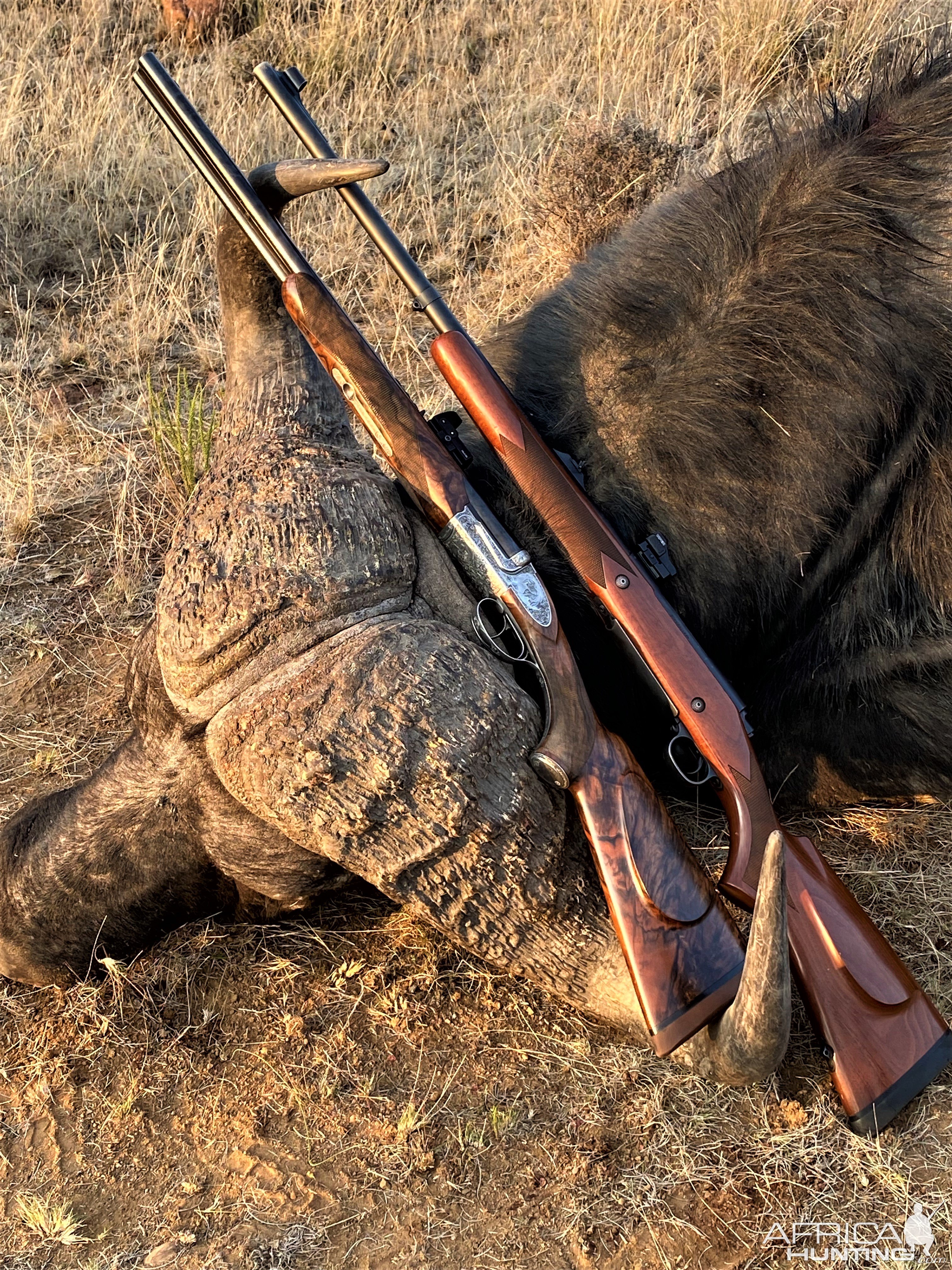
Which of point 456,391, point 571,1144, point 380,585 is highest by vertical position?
point 456,391

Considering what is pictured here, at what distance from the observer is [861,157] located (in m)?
3.49

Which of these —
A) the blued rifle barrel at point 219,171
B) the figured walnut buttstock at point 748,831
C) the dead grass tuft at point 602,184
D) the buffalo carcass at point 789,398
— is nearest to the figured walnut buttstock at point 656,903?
the figured walnut buttstock at point 748,831

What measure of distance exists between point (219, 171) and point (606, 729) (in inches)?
80.7

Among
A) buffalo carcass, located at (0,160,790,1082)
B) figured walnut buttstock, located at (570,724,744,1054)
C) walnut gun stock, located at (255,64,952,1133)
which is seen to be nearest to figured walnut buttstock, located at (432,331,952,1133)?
walnut gun stock, located at (255,64,952,1133)

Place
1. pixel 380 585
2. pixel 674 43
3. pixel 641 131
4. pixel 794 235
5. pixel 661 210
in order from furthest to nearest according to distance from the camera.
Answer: pixel 674 43, pixel 641 131, pixel 661 210, pixel 794 235, pixel 380 585

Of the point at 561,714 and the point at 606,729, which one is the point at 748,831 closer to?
the point at 606,729

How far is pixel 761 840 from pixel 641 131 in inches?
192

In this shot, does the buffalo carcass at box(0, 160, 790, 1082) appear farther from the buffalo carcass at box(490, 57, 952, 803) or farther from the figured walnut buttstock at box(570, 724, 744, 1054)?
the buffalo carcass at box(490, 57, 952, 803)

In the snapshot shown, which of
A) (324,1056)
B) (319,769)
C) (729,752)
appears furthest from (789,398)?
(324,1056)

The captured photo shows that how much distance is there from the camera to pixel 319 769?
105 inches

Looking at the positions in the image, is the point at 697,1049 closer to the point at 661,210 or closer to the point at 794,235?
the point at 794,235

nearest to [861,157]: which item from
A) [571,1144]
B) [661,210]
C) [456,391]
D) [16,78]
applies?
[661,210]

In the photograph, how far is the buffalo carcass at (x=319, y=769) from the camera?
106 inches

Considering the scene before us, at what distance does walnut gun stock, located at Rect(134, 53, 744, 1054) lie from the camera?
273 centimetres
